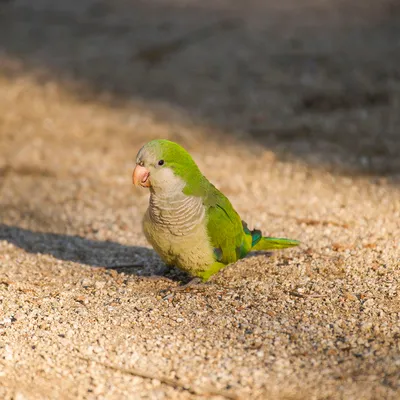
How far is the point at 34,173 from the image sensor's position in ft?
22.0

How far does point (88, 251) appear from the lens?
5.09m

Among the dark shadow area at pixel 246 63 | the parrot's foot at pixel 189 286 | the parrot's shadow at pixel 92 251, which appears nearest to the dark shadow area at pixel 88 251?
the parrot's shadow at pixel 92 251

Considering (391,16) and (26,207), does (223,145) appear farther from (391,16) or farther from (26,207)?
(391,16)

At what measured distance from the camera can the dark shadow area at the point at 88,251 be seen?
4.72m

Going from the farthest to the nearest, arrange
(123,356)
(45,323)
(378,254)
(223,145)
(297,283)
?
(223,145)
(378,254)
(297,283)
(45,323)
(123,356)

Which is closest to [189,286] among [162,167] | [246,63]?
[162,167]

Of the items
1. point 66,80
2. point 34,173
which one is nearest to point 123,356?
point 34,173

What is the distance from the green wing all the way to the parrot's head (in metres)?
0.21

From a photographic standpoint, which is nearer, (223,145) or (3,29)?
(223,145)

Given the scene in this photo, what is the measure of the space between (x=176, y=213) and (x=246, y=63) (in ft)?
19.3

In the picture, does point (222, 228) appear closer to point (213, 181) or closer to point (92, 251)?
point (92, 251)

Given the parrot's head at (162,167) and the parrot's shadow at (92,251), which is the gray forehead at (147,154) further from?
the parrot's shadow at (92,251)

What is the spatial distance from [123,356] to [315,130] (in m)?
4.64

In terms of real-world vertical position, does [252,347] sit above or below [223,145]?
below
